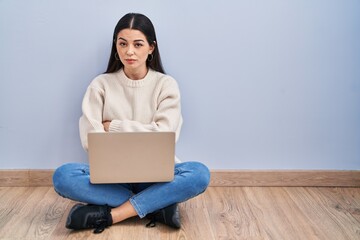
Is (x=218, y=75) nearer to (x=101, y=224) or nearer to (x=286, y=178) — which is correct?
(x=286, y=178)

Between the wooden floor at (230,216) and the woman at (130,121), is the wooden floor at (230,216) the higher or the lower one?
the lower one

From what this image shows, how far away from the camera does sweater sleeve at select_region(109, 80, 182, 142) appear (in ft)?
4.97

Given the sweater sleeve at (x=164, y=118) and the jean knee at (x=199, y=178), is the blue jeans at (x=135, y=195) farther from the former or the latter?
the sweater sleeve at (x=164, y=118)

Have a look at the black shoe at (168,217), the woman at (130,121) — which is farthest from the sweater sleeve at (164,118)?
the black shoe at (168,217)

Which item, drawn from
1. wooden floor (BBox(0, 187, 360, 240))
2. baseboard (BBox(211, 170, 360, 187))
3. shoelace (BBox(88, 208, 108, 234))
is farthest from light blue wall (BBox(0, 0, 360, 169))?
shoelace (BBox(88, 208, 108, 234))

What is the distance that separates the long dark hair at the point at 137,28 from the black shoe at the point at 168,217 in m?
0.54

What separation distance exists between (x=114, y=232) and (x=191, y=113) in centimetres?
57

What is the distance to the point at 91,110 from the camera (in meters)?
1.57

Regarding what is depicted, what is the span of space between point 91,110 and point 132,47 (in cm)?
28

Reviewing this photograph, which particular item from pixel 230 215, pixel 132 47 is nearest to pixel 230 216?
pixel 230 215

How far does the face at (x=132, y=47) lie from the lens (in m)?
1.49

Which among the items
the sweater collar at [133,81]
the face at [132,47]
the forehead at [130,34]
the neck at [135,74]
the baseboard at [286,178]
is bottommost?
the baseboard at [286,178]

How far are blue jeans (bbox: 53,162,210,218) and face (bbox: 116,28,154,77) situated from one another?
1.33 feet

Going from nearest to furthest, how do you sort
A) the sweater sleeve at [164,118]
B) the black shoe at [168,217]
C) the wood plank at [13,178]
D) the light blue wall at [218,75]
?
1. the black shoe at [168,217]
2. the sweater sleeve at [164,118]
3. the light blue wall at [218,75]
4. the wood plank at [13,178]
